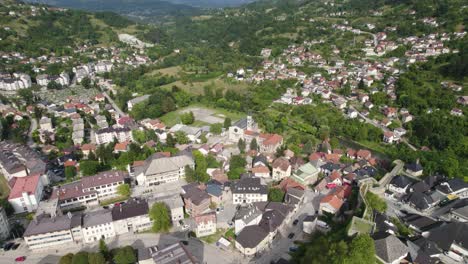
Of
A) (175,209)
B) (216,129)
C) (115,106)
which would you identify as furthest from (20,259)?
(115,106)

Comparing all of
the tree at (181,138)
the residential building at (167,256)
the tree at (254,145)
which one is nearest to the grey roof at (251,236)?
the residential building at (167,256)

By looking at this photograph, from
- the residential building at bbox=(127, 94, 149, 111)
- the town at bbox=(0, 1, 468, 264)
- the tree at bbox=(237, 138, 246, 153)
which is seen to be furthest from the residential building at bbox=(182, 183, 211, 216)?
the residential building at bbox=(127, 94, 149, 111)

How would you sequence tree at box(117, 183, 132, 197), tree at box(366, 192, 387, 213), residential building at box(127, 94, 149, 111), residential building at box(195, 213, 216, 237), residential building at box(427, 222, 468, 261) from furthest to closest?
residential building at box(127, 94, 149, 111), tree at box(117, 183, 132, 197), tree at box(366, 192, 387, 213), residential building at box(195, 213, 216, 237), residential building at box(427, 222, 468, 261)

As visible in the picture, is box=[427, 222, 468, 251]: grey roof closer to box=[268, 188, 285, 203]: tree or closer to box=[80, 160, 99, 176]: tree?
box=[268, 188, 285, 203]: tree

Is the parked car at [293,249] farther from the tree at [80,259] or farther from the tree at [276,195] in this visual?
the tree at [80,259]

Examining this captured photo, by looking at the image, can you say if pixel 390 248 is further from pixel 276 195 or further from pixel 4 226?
pixel 4 226

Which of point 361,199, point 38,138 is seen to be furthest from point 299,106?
point 38,138
